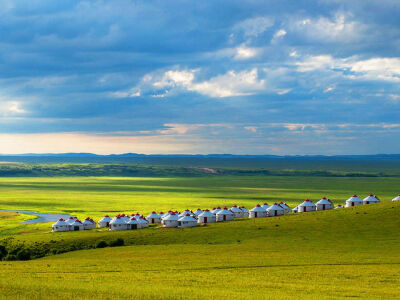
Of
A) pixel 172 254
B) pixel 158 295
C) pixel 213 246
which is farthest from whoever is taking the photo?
pixel 213 246

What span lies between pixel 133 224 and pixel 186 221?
10.8 m

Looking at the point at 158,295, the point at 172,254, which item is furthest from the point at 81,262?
the point at 158,295

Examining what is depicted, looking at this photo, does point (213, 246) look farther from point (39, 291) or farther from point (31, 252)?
point (39, 291)

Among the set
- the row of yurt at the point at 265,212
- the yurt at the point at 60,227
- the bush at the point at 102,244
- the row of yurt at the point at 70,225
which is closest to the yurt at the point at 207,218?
the row of yurt at the point at 265,212

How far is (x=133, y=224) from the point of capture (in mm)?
98625

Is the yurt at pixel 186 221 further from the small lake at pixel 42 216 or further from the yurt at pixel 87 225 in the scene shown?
the small lake at pixel 42 216

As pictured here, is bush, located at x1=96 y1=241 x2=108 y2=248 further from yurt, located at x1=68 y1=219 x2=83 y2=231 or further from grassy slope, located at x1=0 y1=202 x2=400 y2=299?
yurt, located at x1=68 y1=219 x2=83 y2=231

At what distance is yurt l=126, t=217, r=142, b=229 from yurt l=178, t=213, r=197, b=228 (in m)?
8.84

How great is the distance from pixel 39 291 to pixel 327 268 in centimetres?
2980

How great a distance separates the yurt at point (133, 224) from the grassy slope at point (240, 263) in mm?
7994

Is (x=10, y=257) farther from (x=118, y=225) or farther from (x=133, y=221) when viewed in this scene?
(x=133, y=221)

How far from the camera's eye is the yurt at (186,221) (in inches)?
3863

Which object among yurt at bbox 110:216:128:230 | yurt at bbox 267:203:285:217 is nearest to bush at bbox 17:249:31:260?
yurt at bbox 110:216:128:230

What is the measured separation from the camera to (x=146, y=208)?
477 feet
